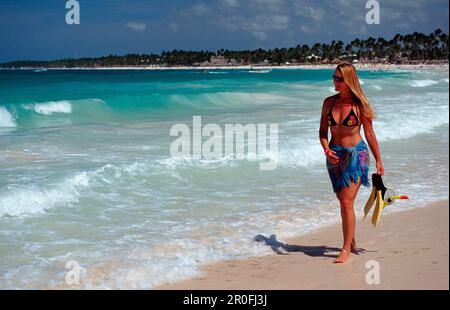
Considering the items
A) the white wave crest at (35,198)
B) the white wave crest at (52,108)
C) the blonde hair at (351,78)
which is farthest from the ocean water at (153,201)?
the white wave crest at (52,108)

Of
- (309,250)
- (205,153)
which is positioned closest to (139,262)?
(309,250)

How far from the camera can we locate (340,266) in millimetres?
5012

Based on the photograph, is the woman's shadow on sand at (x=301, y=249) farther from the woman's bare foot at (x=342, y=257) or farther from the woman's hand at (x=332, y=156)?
the woman's hand at (x=332, y=156)

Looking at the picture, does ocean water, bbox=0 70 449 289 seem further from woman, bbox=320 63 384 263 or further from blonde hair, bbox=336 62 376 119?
blonde hair, bbox=336 62 376 119

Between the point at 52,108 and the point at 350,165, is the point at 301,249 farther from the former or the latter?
the point at 52,108

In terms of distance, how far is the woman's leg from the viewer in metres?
5.02

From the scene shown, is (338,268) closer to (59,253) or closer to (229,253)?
(229,253)

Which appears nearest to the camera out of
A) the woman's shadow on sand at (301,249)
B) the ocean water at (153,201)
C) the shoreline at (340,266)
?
the shoreline at (340,266)

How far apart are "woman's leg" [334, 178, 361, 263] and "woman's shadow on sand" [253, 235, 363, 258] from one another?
0.24 metres

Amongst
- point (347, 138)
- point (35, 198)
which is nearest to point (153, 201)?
point (35, 198)

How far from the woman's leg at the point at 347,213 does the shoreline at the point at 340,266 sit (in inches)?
3.6

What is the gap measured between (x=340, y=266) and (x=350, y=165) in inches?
35.3

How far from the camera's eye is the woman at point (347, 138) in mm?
4883

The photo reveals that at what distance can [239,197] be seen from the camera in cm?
783
